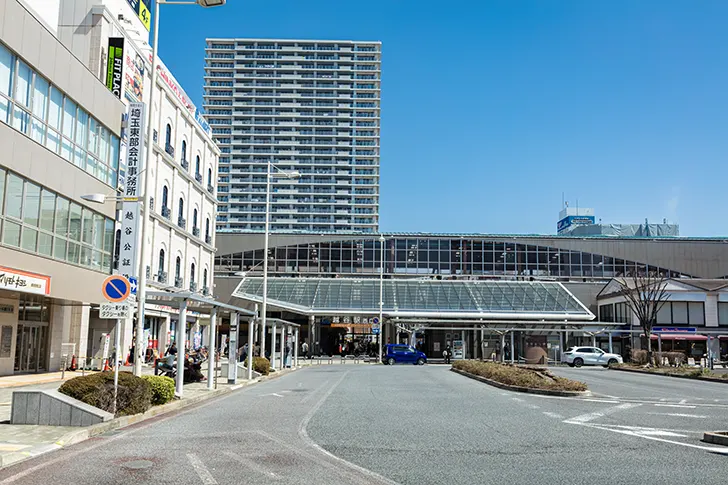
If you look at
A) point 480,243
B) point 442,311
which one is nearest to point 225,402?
point 442,311

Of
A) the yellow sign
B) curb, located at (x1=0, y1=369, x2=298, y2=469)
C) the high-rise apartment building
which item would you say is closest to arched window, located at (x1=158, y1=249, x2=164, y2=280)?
the yellow sign

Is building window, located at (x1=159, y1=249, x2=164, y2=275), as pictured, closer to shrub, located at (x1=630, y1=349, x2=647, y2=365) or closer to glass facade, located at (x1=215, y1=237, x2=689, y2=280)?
glass facade, located at (x1=215, y1=237, x2=689, y2=280)

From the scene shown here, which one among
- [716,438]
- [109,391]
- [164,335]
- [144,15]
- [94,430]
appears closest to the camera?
[716,438]

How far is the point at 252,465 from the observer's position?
30.6 ft

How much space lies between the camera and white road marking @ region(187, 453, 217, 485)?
8234 mm

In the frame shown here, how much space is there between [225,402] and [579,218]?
135 m

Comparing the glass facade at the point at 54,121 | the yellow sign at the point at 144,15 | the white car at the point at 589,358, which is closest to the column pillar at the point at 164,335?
the glass facade at the point at 54,121

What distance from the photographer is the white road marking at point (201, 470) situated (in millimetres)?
8234

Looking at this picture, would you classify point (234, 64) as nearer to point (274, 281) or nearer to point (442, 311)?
point (274, 281)

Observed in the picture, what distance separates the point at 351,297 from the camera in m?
60.5

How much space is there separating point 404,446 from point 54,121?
21200 millimetres

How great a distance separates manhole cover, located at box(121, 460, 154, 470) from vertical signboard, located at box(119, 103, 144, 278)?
1970 centimetres

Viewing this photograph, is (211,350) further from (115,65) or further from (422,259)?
(422,259)

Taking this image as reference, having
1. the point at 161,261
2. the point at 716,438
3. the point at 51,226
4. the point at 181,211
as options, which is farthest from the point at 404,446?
the point at 181,211
